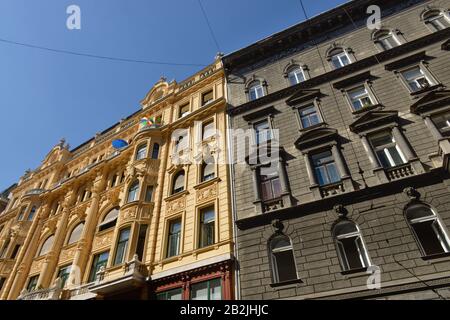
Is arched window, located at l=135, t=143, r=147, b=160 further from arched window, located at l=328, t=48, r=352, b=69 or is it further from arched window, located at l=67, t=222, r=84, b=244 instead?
arched window, located at l=328, t=48, r=352, b=69

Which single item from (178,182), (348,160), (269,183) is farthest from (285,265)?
(178,182)

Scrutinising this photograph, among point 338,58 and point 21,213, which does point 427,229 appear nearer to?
point 338,58

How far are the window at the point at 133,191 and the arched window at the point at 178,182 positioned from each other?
2446mm

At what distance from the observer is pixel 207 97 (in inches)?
808

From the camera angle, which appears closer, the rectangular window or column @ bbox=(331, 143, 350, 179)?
column @ bbox=(331, 143, 350, 179)

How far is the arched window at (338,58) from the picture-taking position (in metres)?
16.6

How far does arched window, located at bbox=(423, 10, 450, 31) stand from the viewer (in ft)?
49.7

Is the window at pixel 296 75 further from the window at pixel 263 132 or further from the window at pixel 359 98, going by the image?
the window at pixel 263 132

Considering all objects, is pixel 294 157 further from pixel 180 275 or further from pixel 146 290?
pixel 146 290

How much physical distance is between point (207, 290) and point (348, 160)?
8.57m

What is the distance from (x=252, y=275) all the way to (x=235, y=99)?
1157 centimetres

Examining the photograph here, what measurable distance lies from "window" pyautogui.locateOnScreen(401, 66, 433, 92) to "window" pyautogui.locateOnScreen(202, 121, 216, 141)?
11.0m

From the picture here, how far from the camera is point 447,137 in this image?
1064cm

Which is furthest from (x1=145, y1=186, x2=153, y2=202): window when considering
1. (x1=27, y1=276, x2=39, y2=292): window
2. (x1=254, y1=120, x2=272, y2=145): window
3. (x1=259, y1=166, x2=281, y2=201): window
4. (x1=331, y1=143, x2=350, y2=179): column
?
(x1=331, y1=143, x2=350, y2=179): column
